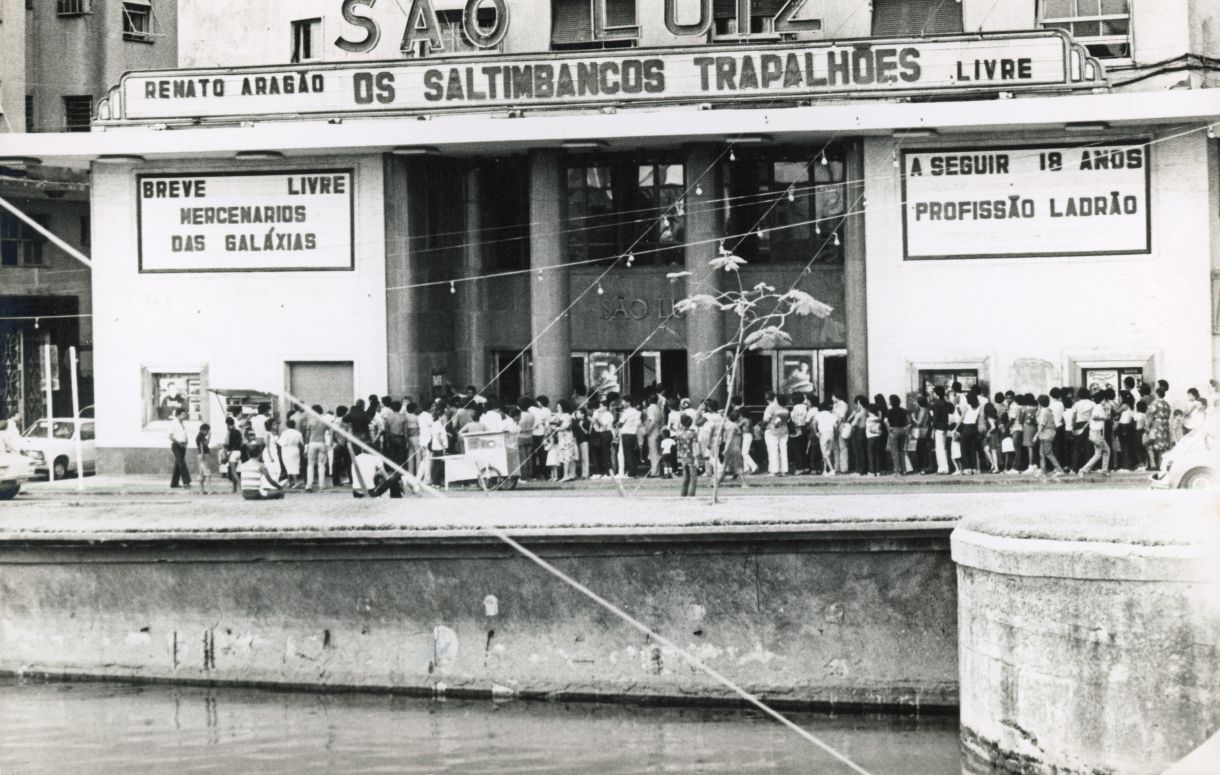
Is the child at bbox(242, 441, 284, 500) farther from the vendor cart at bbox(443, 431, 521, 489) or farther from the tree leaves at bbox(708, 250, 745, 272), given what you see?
the tree leaves at bbox(708, 250, 745, 272)

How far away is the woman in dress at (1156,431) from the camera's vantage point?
28.3m

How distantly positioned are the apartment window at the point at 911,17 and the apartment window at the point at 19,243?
2151cm

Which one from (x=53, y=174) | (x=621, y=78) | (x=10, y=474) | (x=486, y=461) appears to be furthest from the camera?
→ (x=53, y=174)

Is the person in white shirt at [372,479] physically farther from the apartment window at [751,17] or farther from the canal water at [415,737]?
the apartment window at [751,17]

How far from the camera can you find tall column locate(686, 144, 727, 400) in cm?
3291

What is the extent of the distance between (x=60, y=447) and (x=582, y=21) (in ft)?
44.8

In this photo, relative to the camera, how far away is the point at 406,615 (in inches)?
776

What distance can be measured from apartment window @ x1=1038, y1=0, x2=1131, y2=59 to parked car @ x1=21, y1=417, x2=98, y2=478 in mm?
20323

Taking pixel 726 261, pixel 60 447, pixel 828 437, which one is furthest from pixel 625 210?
pixel 60 447

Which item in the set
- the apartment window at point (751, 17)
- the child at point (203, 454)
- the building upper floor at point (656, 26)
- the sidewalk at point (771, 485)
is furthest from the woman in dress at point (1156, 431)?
the child at point (203, 454)

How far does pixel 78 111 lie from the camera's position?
150ft

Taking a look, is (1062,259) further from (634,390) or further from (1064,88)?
(634,390)

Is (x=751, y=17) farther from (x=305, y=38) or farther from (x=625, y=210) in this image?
(x=305, y=38)

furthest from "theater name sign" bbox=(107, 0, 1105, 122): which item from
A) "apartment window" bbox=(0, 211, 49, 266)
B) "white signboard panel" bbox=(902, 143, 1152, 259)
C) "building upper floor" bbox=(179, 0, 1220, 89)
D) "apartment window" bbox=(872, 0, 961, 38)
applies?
"apartment window" bbox=(0, 211, 49, 266)
